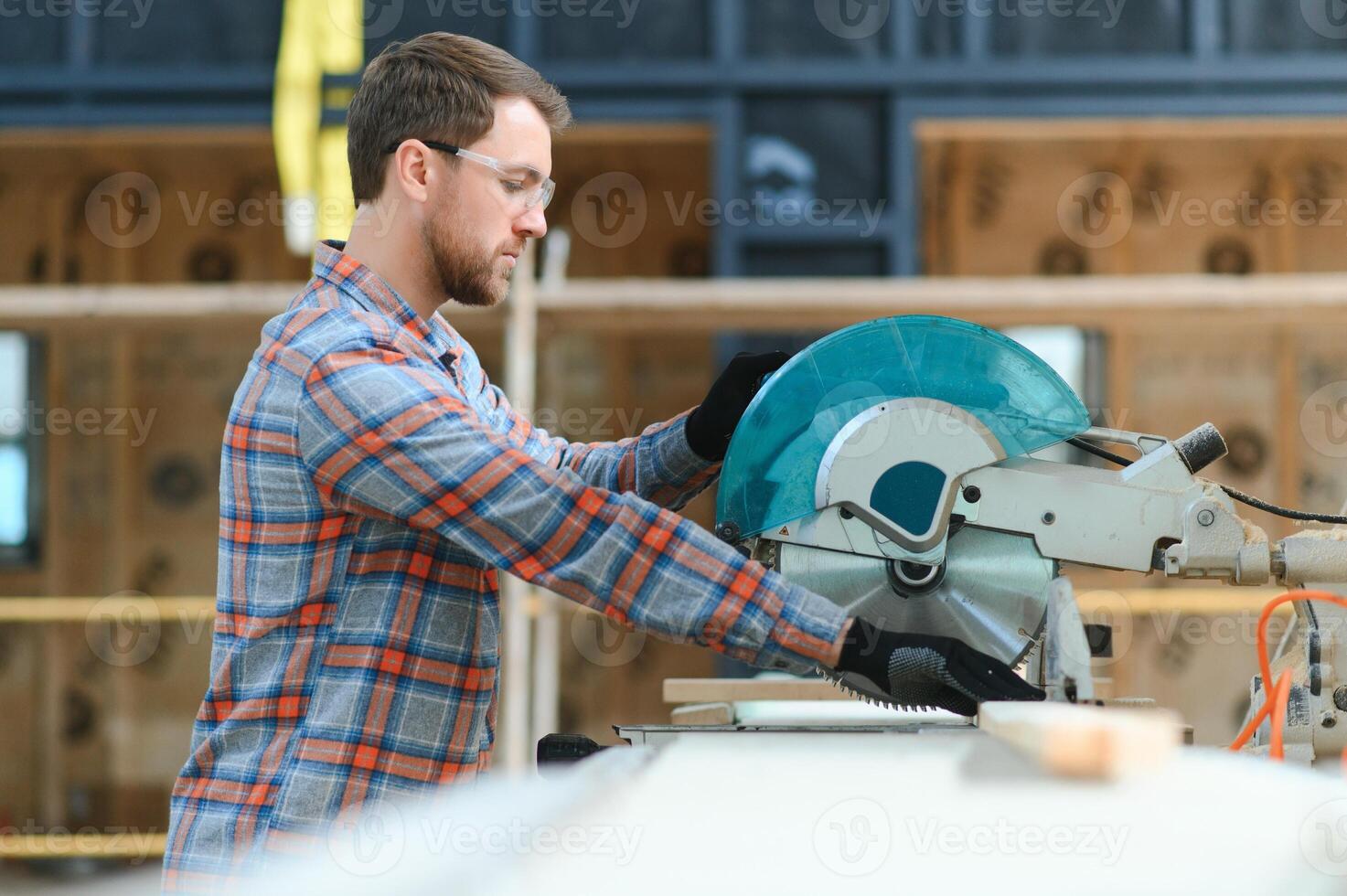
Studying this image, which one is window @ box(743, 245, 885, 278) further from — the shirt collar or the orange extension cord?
the orange extension cord

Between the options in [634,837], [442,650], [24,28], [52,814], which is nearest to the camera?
[634,837]

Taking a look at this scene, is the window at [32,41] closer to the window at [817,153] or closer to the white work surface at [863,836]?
the window at [817,153]

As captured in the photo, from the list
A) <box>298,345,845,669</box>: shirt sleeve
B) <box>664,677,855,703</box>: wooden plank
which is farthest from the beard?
<box>664,677,855,703</box>: wooden plank

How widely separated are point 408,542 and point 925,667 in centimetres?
56

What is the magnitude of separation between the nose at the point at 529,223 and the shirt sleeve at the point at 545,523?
30 centimetres

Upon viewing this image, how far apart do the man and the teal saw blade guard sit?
12 centimetres

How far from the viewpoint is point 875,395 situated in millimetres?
1570

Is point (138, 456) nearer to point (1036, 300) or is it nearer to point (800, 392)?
point (1036, 300)

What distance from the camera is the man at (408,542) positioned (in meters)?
1.43

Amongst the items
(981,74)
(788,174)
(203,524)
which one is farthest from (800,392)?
(203,524)

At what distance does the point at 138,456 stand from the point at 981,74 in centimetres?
370

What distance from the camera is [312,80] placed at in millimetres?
4918

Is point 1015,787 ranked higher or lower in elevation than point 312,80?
lower

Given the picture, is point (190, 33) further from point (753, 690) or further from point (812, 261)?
point (753, 690)
